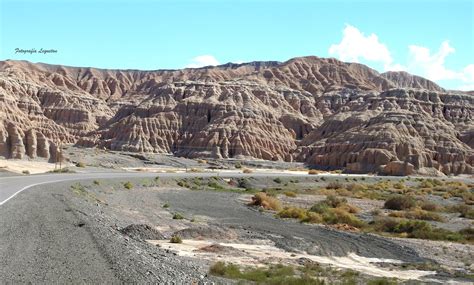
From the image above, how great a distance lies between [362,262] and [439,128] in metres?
127

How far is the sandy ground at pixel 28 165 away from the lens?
71312mm

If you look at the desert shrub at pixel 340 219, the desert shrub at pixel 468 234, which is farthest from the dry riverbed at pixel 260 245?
the desert shrub at pixel 468 234

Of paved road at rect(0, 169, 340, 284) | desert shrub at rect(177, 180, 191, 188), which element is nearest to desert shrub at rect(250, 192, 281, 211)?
desert shrub at rect(177, 180, 191, 188)

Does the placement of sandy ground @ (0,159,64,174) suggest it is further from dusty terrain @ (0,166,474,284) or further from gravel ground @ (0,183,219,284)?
gravel ground @ (0,183,219,284)

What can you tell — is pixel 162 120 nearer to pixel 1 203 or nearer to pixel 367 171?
pixel 367 171

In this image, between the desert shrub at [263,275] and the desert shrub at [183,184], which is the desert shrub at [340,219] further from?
the desert shrub at [183,184]

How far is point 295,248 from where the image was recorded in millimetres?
26906

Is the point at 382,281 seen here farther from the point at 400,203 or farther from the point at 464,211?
the point at 400,203

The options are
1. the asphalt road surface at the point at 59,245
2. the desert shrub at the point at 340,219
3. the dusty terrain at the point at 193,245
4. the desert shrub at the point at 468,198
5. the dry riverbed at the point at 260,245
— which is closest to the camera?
the asphalt road surface at the point at 59,245

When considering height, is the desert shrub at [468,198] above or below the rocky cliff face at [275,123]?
below

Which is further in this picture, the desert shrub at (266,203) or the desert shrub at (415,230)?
the desert shrub at (266,203)

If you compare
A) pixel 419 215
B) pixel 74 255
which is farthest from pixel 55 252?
pixel 419 215

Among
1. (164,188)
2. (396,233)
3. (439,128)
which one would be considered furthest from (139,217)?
(439,128)

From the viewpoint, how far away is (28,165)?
7650 centimetres
